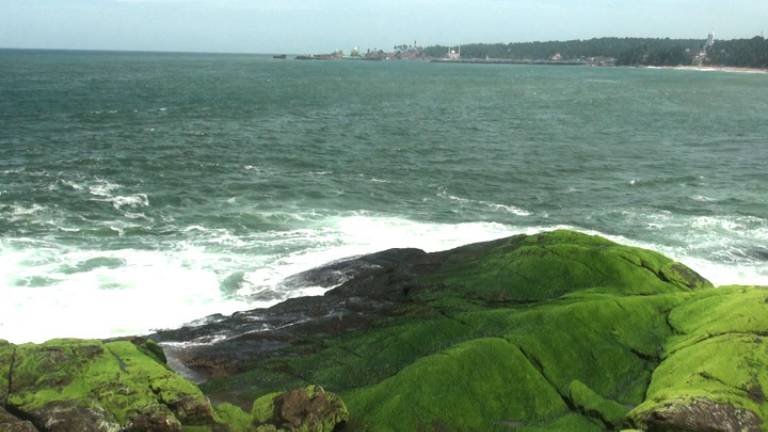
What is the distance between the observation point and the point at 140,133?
67.3 meters

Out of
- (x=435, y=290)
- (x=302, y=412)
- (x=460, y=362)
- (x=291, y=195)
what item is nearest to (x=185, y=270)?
(x=435, y=290)

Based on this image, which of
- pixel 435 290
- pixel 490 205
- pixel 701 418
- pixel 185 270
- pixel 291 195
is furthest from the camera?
pixel 291 195

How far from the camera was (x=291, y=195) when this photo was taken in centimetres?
4506

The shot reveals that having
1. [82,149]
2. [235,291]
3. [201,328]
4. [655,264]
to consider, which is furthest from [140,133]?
[655,264]

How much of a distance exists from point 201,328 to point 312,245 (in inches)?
480

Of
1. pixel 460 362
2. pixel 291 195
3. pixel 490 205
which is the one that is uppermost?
pixel 460 362

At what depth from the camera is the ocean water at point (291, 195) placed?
1117 inches

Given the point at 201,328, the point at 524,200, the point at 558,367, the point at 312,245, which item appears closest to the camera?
the point at 558,367

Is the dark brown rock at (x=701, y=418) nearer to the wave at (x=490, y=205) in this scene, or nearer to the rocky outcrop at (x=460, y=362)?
the rocky outcrop at (x=460, y=362)

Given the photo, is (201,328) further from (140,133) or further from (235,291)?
(140,133)

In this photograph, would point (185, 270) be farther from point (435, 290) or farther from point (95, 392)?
point (95, 392)

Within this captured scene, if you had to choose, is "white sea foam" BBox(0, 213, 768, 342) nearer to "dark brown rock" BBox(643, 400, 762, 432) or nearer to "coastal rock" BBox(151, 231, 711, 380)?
"coastal rock" BBox(151, 231, 711, 380)

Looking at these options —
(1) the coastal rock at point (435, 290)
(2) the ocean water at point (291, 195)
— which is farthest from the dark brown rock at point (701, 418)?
(2) the ocean water at point (291, 195)

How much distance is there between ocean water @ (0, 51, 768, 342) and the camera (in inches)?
1117
